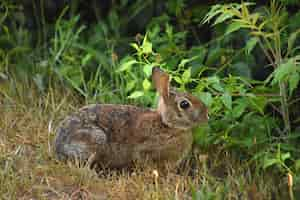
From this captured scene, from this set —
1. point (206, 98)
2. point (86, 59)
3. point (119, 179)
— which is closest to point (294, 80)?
point (206, 98)

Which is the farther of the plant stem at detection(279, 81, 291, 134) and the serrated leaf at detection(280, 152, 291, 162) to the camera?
the plant stem at detection(279, 81, 291, 134)

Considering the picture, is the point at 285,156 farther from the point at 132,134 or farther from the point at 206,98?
the point at 132,134

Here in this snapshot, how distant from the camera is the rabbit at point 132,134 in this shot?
19.8 feet

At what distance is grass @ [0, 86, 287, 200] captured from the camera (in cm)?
542

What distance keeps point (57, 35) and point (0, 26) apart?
61cm

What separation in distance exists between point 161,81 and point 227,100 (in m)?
0.57

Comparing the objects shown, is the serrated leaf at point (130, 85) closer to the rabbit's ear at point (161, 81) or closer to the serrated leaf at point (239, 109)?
the rabbit's ear at point (161, 81)

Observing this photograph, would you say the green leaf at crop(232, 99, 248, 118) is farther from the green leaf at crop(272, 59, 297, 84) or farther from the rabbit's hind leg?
the rabbit's hind leg

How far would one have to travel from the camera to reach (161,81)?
19.8ft

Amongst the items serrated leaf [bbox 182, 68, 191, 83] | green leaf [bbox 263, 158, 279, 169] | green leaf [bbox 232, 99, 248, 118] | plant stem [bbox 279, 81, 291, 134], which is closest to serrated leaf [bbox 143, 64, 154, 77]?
serrated leaf [bbox 182, 68, 191, 83]

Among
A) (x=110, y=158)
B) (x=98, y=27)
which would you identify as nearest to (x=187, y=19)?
(x=98, y=27)

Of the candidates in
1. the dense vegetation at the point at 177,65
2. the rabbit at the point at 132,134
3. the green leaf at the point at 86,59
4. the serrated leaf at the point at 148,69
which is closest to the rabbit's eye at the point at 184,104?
the rabbit at the point at 132,134

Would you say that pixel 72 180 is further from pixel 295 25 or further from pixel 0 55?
pixel 0 55

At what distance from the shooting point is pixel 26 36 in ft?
26.6
